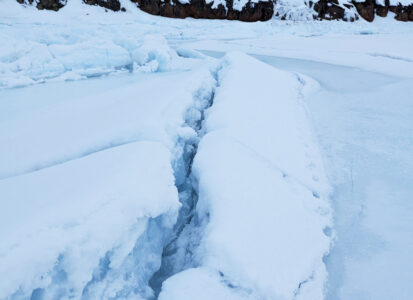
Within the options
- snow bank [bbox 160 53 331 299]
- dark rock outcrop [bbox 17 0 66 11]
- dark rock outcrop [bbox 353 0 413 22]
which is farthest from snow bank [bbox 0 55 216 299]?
dark rock outcrop [bbox 353 0 413 22]

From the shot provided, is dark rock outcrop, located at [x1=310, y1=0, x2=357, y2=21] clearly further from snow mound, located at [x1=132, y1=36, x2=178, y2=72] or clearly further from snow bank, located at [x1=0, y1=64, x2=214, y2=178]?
snow bank, located at [x1=0, y1=64, x2=214, y2=178]

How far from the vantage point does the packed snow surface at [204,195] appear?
1.14 meters

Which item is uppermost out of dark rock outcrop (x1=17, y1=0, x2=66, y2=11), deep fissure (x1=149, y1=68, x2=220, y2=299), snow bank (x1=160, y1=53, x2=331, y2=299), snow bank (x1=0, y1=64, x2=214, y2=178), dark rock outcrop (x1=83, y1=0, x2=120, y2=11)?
dark rock outcrop (x1=83, y1=0, x2=120, y2=11)

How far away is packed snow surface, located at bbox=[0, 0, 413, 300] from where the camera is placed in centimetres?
114

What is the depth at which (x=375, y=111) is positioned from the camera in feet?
11.9

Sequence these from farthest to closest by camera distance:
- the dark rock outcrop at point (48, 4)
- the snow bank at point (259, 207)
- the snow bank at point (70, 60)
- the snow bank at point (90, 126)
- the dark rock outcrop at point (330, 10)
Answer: the dark rock outcrop at point (330, 10)
the dark rock outcrop at point (48, 4)
the snow bank at point (70, 60)
the snow bank at point (90, 126)
the snow bank at point (259, 207)

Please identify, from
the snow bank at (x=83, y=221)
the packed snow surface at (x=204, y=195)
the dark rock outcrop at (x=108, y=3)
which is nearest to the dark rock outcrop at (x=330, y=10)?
the dark rock outcrop at (x=108, y=3)

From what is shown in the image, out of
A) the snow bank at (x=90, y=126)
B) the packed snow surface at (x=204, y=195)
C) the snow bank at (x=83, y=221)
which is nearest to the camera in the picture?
the snow bank at (x=83, y=221)

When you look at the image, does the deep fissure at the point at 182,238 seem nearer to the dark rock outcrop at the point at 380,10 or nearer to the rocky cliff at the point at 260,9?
the rocky cliff at the point at 260,9

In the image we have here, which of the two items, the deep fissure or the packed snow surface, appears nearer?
the packed snow surface

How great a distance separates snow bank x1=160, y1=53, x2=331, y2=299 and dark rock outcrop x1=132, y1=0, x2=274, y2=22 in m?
17.4

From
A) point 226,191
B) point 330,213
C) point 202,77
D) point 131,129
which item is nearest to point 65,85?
point 202,77

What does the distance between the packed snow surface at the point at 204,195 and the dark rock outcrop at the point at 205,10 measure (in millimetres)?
16155

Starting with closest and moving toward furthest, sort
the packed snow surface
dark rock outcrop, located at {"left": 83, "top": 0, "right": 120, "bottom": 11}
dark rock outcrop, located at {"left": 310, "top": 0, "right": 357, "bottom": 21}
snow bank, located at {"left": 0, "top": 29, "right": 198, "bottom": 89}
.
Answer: the packed snow surface → snow bank, located at {"left": 0, "top": 29, "right": 198, "bottom": 89} → dark rock outcrop, located at {"left": 83, "top": 0, "right": 120, "bottom": 11} → dark rock outcrop, located at {"left": 310, "top": 0, "right": 357, "bottom": 21}
